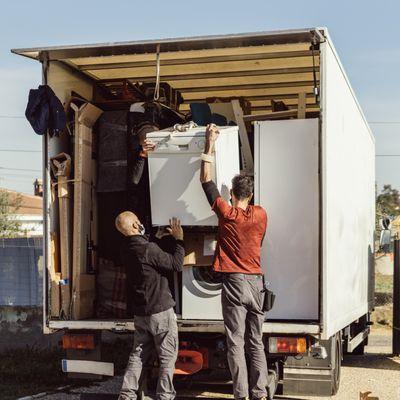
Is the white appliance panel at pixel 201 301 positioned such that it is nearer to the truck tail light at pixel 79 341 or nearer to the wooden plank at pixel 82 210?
the truck tail light at pixel 79 341

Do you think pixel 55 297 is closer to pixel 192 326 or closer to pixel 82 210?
pixel 82 210

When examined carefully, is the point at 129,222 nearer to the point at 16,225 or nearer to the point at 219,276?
the point at 219,276

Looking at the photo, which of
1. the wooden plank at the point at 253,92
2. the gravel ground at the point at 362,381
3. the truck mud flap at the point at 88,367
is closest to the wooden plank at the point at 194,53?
the wooden plank at the point at 253,92

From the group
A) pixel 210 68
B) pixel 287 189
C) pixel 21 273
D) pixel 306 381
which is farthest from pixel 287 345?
pixel 21 273

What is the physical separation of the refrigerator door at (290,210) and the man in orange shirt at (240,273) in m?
0.29

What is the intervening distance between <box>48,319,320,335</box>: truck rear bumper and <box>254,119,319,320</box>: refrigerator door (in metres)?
0.19

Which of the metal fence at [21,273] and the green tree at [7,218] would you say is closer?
the metal fence at [21,273]

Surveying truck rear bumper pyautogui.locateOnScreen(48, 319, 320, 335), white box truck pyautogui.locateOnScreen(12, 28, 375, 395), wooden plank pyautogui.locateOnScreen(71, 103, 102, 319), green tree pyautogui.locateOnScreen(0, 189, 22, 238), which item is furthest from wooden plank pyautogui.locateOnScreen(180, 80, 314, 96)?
green tree pyautogui.locateOnScreen(0, 189, 22, 238)

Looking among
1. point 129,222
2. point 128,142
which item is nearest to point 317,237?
point 129,222

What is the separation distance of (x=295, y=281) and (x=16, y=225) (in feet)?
119

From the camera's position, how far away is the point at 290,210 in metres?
→ 7.94

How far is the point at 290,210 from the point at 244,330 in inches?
44.7

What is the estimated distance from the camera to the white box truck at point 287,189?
25.4 feet

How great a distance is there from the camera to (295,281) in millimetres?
7906
